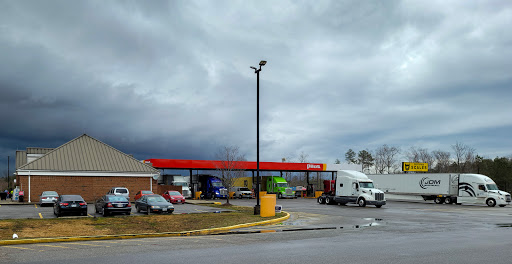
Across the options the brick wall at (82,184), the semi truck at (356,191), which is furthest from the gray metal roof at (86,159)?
the semi truck at (356,191)

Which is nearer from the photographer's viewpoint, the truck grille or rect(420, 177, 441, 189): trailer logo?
the truck grille

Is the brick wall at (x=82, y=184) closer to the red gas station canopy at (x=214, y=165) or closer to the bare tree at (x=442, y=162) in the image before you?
the red gas station canopy at (x=214, y=165)

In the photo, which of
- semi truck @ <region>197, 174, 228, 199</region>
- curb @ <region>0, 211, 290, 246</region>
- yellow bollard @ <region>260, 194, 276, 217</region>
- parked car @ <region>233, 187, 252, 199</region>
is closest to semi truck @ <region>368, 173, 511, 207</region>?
parked car @ <region>233, 187, 252, 199</region>

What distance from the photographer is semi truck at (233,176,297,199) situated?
57.3m

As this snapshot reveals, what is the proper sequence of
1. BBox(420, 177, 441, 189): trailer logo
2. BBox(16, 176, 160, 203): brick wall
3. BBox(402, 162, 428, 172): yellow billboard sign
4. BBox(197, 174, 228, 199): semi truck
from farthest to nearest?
BBox(402, 162, 428, 172): yellow billboard sign < BBox(197, 174, 228, 199): semi truck < BBox(420, 177, 441, 189): trailer logo < BBox(16, 176, 160, 203): brick wall

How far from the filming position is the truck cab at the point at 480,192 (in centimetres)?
4197

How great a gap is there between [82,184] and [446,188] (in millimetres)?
38156

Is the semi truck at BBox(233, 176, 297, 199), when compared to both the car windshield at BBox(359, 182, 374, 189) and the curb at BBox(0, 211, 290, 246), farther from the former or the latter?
the curb at BBox(0, 211, 290, 246)

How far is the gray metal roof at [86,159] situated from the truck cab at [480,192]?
32829 millimetres

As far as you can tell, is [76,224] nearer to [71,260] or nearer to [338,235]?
[71,260]

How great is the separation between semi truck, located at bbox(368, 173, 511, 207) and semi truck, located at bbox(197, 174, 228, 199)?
20318 millimetres

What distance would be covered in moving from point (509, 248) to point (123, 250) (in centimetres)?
1100

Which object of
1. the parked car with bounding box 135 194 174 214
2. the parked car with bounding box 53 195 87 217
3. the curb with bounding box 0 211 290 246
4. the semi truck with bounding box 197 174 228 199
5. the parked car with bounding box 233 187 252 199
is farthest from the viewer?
the parked car with bounding box 233 187 252 199

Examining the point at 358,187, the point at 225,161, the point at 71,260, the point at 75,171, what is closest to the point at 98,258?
the point at 71,260
